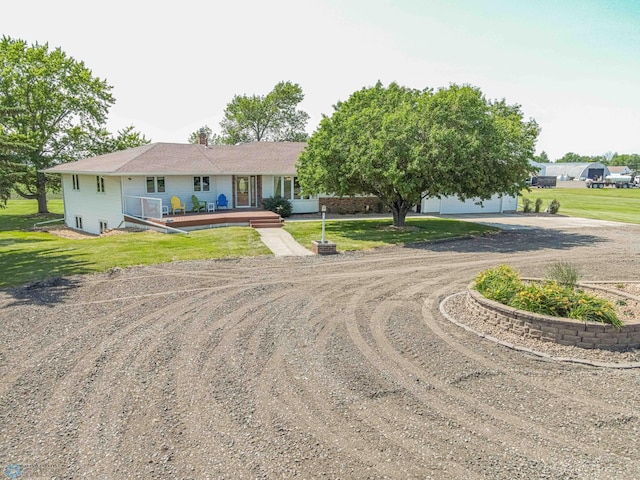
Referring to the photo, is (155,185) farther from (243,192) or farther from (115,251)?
(115,251)

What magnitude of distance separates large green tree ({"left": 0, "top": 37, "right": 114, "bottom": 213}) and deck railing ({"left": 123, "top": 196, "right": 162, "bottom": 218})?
515 inches

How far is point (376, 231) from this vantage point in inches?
806

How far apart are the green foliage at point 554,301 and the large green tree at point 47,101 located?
3192cm

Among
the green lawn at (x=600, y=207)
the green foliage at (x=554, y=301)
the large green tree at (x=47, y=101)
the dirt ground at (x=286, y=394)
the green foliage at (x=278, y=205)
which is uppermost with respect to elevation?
the large green tree at (x=47, y=101)

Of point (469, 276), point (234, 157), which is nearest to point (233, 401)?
point (469, 276)

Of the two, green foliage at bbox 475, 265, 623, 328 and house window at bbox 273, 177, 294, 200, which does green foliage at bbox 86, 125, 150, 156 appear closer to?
house window at bbox 273, 177, 294, 200

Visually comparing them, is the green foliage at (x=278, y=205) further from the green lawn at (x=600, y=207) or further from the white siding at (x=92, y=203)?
the green lawn at (x=600, y=207)

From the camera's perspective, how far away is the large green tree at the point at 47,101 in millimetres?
31391

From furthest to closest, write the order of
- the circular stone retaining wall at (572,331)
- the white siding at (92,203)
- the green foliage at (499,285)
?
the white siding at (92,203) < the green foliage at (499,285) < the circular stone retaining wall at (572,331)

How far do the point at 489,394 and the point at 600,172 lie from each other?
112115mm

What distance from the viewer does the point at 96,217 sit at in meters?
24.5

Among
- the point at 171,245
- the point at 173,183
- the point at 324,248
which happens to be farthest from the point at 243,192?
the point at 324,248

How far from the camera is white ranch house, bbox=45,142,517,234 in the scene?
22062 millimetres

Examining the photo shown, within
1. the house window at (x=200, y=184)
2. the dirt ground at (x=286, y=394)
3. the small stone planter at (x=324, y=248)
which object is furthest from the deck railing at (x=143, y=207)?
the dirt ground at (x=286, y=394)
